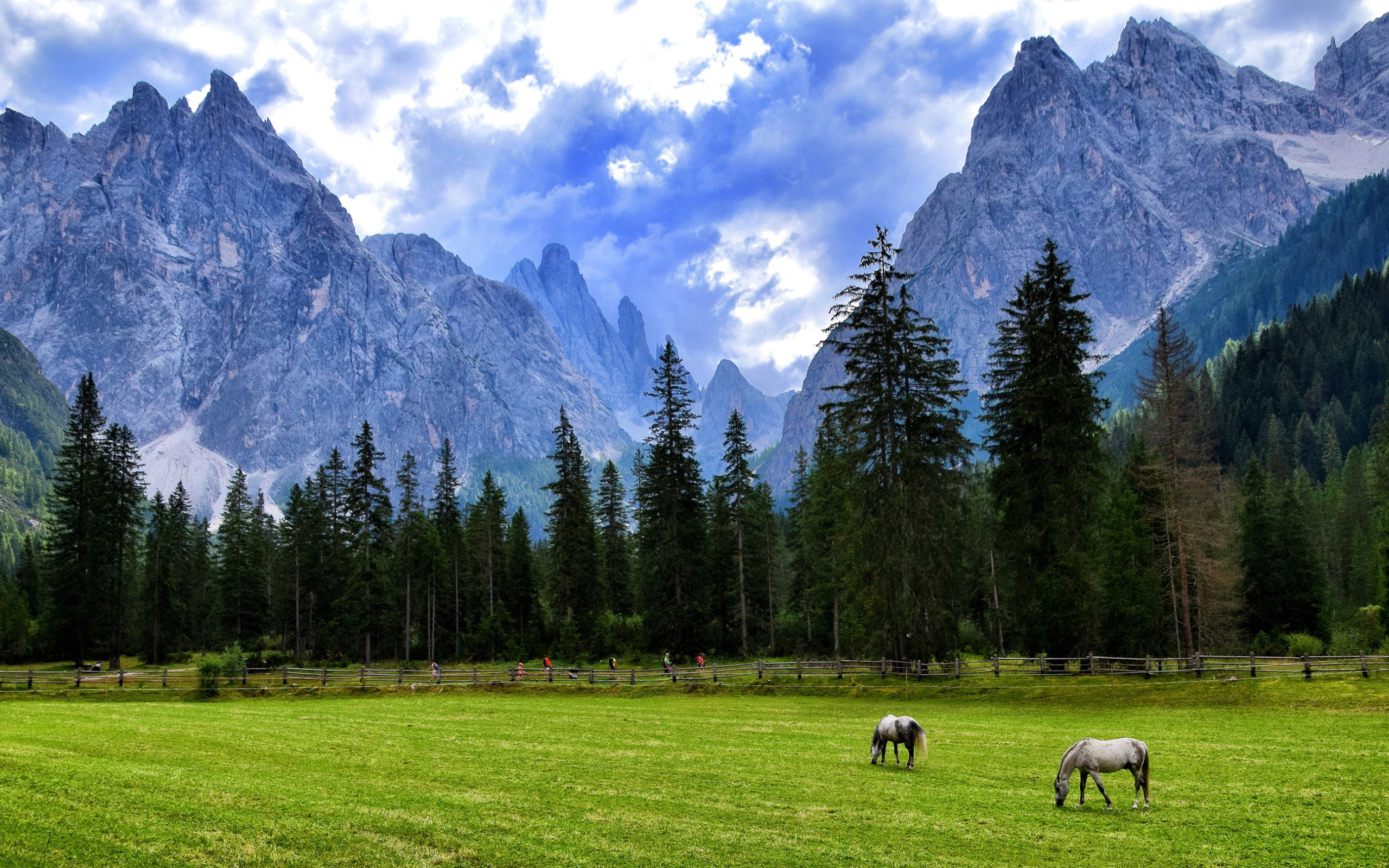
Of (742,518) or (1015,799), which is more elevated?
(742,518)

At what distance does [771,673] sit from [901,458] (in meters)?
12.5

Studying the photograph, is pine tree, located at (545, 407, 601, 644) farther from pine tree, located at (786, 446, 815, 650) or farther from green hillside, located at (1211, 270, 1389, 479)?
green hillside, located at (1211, 270, 1389, 479)

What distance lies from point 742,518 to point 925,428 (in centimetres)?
2317

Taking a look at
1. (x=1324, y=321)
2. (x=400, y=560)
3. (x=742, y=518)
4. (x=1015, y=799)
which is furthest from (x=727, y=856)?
(x=1324, y=321)

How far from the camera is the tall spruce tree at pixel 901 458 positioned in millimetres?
34281

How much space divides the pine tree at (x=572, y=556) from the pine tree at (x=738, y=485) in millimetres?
12245

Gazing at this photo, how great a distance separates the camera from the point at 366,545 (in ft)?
191

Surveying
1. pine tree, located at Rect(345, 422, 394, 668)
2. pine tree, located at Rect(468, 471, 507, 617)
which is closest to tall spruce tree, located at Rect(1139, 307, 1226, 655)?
pine tree, located at Rect(345, 422, 394, 668)

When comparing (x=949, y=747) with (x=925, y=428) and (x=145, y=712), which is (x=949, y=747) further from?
(x=145, y=712)

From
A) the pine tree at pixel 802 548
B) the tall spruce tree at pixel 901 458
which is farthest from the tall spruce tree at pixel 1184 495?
the pine tree at pixel 802 548

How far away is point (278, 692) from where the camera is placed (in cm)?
4081

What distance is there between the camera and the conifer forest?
34.5m

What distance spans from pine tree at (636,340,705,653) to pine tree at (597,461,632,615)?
61.9 ft

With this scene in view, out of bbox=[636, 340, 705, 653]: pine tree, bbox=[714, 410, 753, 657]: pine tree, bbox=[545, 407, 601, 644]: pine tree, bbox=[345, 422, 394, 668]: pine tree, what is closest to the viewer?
bbox=[636, 340, 705, 653]: pine tree
